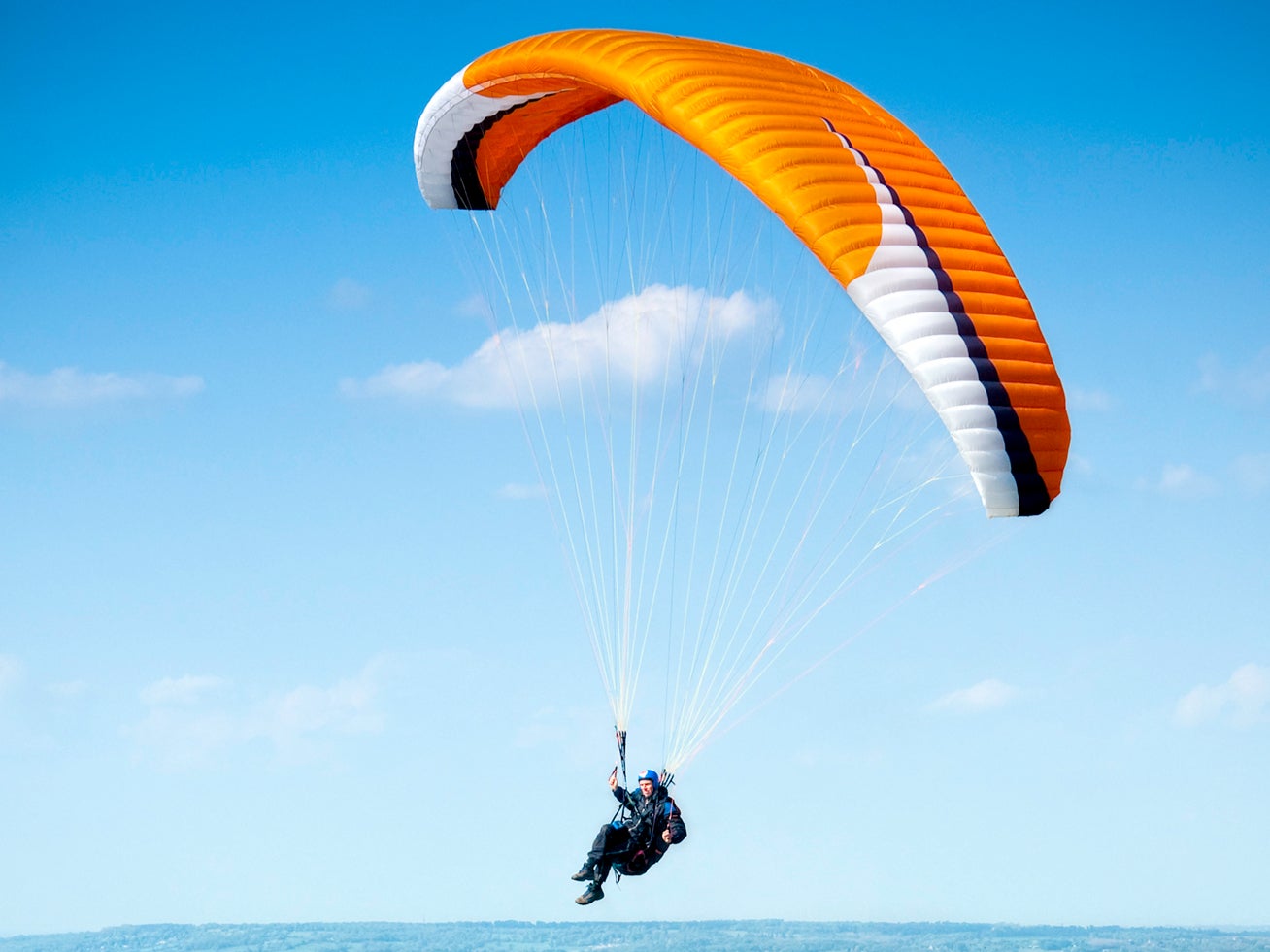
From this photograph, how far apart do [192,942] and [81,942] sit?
17.1 meters

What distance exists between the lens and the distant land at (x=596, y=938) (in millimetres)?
161500

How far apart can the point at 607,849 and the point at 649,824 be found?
41 cm

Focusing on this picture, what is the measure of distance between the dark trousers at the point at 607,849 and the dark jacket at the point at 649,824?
62 millimetres

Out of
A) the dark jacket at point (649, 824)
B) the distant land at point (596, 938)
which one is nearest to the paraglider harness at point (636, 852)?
the dark jacket at point (649, 824)

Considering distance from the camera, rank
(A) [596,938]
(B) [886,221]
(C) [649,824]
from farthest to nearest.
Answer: (A) [596,938] < (C) [649,824] < (B) [886,221]

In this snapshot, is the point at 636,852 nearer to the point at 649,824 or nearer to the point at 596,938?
the point at 649,824

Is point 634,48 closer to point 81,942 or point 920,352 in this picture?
point 920,352

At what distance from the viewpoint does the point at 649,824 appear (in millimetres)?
13820

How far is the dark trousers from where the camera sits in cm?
1387

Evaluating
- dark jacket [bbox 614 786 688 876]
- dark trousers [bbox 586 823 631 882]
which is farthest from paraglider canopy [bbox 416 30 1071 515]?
dark trousers [bbox 586 823 631 882]

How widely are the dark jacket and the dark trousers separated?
0.06 m

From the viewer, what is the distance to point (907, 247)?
12930mm

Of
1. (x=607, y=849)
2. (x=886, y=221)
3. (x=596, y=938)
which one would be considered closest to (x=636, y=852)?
(x=607, y=849)

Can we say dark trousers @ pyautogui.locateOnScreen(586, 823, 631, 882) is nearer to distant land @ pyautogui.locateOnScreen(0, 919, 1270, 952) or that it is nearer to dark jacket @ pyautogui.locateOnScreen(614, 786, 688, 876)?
dark jacket @ pyautogui.locateOnScreen(614, 786, 688, 876)
